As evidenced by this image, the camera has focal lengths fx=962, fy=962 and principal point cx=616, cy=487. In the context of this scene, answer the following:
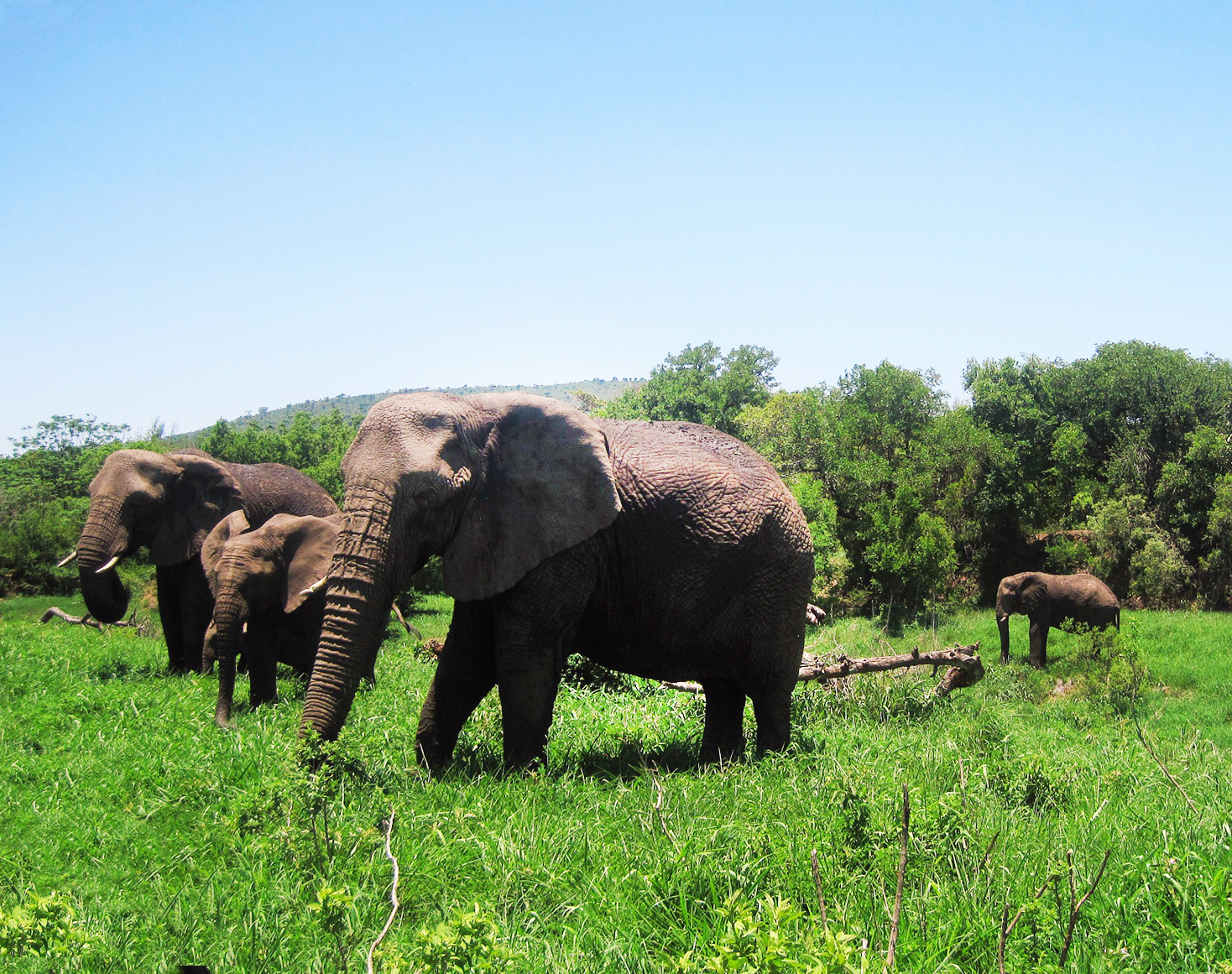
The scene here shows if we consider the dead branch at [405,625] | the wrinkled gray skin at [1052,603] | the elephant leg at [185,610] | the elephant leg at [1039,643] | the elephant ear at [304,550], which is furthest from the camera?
the elephant leg at [1039,643]

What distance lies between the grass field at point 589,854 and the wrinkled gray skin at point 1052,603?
13.0 metres

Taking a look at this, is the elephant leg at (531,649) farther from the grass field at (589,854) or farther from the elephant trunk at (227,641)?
the elephant trunk at (227,641)

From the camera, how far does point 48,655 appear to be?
1143cm

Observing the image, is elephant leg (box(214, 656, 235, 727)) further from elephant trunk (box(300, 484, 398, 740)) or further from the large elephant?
elephant trunk (box(300, 484, 398, 740))

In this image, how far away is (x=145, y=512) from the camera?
1205 centimetres

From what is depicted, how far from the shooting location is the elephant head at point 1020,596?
20.8 metres

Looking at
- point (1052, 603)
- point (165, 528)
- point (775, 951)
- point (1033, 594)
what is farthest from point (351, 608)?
point (1052, 603)

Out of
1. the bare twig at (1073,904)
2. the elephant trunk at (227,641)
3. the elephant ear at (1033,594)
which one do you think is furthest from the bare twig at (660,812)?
the elephant ear at (1033,594)

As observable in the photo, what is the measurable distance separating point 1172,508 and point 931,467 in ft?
24.7

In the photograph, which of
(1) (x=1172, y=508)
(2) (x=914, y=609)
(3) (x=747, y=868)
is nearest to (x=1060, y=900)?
(3) (x=747, y=868)

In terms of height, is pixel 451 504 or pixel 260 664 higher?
pixel 451 504

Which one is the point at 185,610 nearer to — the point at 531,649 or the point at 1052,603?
the point at 531,649

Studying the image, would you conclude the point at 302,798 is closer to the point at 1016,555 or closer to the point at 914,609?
the point at 914,609

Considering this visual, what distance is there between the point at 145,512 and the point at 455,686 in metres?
7.33
